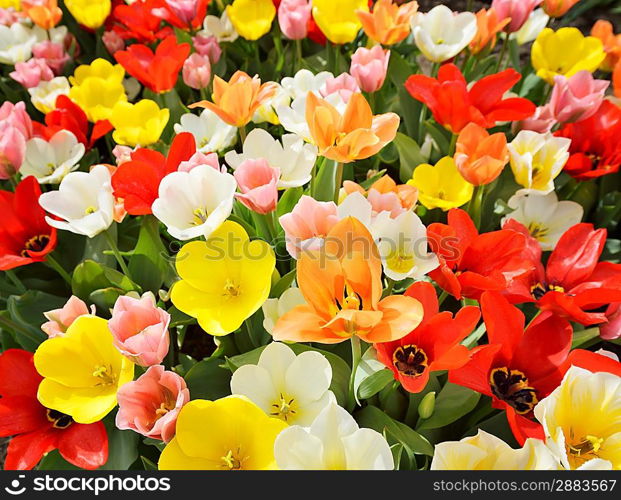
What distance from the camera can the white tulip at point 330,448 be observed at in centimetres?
69

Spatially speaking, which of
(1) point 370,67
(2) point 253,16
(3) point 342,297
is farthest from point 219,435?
(2) point 253,16

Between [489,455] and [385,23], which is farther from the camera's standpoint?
[385,23]

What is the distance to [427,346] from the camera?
0.86 m

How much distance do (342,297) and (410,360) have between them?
17 centimetres

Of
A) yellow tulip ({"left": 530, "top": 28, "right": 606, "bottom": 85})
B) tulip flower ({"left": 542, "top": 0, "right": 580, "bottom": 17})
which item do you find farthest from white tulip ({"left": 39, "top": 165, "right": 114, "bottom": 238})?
tulip flower ({"left": 542, "top": 0, "right": 580, "bottom": 17})

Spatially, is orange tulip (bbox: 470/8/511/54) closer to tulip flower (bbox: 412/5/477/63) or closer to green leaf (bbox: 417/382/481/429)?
tulip flower (bbox: 412/5/477/63)

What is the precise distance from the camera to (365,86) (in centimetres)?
129

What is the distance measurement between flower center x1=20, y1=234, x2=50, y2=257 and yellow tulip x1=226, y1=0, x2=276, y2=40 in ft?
2.57

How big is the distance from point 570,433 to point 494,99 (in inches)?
28.6

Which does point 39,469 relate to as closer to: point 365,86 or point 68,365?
point 68,365

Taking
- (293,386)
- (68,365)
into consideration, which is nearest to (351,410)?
(293,386)

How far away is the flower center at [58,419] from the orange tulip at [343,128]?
63cm

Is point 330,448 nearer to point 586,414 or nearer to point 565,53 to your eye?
point 586,414

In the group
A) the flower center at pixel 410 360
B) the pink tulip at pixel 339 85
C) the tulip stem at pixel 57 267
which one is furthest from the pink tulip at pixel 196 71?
the flower center at pixel 410 360
